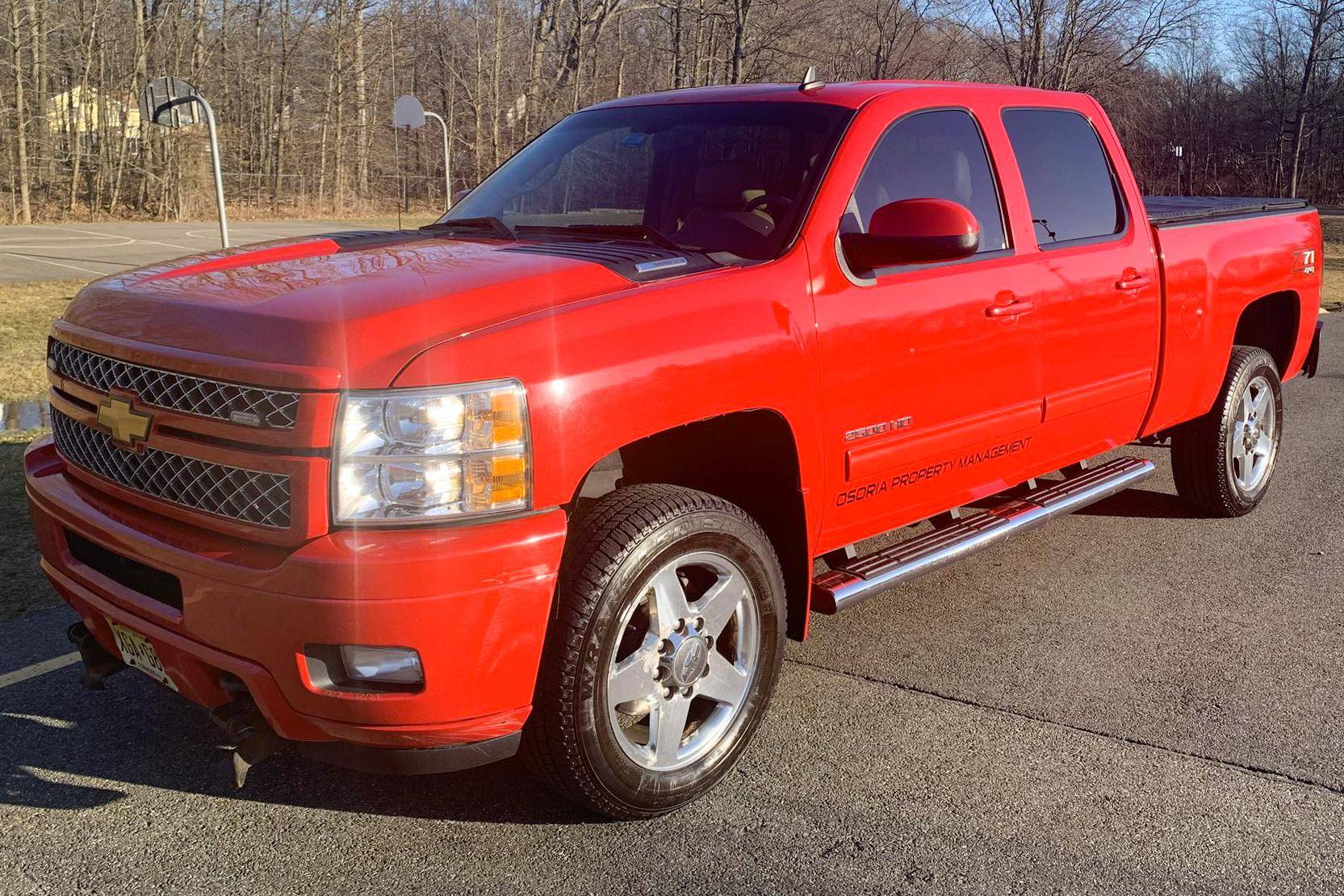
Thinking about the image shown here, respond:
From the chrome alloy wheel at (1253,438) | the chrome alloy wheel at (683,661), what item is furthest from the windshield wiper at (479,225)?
the chrome alloy wheel at (1253,438)

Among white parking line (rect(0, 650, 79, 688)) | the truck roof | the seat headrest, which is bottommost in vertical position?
white parking line (rect(0, 650, 79, 688))

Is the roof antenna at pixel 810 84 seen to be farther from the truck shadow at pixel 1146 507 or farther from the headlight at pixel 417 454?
the truck shadow at pixel 1146 507

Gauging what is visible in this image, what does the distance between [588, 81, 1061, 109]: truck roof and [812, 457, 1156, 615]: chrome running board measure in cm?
154

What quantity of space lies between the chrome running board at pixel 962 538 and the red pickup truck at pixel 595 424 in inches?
0.8

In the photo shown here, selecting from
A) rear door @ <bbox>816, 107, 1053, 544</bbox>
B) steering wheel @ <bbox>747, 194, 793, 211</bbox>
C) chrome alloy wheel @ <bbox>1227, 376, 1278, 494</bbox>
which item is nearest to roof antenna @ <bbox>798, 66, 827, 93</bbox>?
rear door @ <bbox>816, 107, 1053, 544</bbox>

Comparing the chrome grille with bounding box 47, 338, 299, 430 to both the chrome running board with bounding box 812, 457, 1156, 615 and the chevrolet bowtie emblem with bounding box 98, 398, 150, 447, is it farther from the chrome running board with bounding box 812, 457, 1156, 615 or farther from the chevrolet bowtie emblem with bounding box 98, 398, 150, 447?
the chrome running board with bounding box 812, 457, 1156, 615

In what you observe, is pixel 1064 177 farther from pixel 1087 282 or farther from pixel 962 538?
pixel 962 538

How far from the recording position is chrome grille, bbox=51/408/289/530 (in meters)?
2.66

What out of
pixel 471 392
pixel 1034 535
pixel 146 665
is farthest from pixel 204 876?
pixel 1034 535

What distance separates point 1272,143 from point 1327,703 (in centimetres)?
5445

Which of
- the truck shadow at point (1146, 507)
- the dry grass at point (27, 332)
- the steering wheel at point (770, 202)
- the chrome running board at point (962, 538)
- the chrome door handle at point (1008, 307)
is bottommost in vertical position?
the truck shadow at point (1146, 507)

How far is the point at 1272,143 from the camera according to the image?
1997 inches

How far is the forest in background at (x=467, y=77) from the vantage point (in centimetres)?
3369

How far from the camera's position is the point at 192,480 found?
9.21 feet
